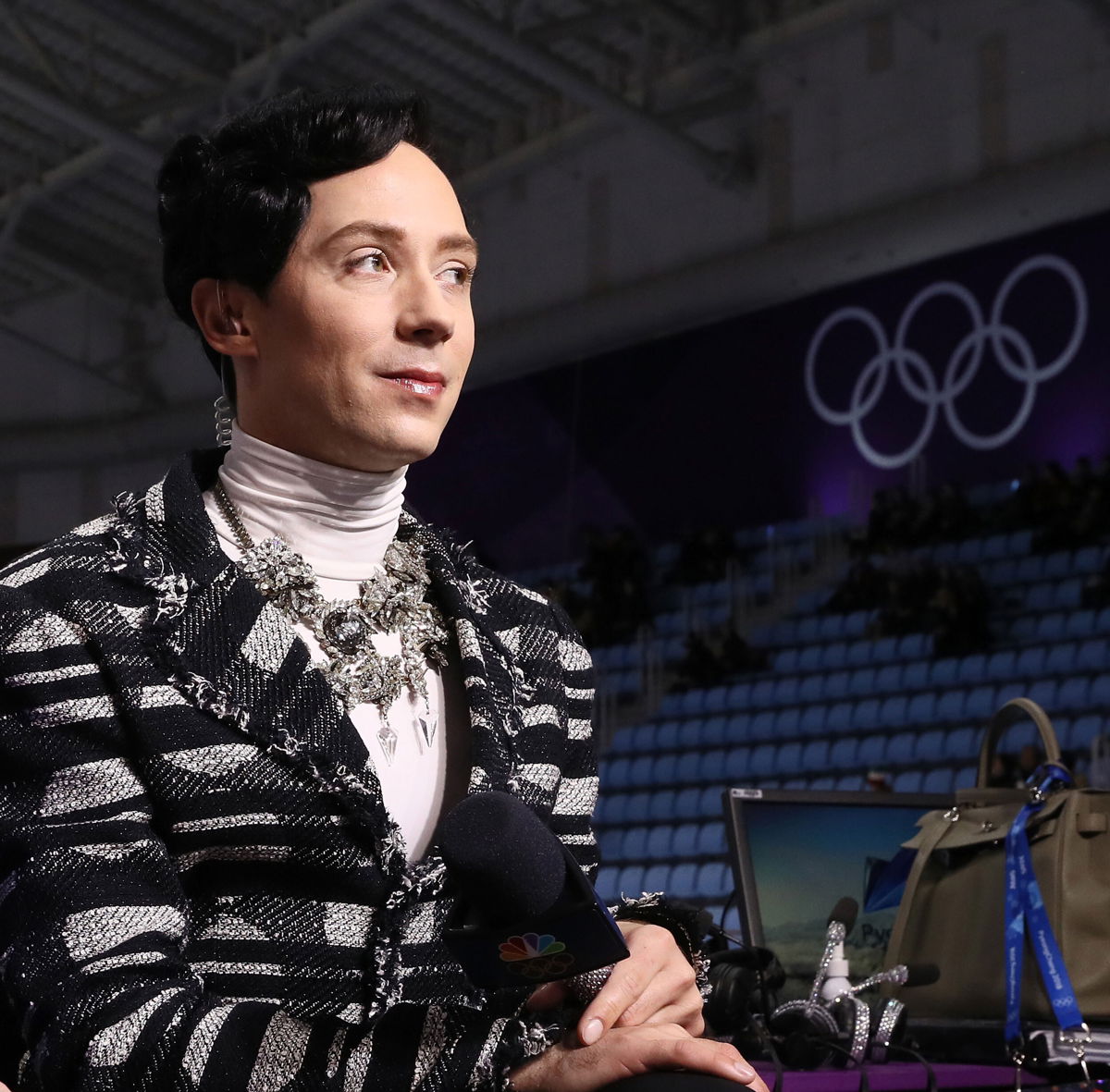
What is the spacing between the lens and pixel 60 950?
3.67ft

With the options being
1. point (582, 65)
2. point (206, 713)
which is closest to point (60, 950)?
point (206, 713)

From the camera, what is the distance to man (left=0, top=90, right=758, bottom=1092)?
1.10 meters

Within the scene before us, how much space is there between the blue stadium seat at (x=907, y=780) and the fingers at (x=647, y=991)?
343 inches

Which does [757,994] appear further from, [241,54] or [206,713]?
[241,54]

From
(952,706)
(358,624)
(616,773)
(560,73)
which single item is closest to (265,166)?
(358,624)

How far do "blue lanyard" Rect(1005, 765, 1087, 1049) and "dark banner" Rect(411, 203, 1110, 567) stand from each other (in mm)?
8734

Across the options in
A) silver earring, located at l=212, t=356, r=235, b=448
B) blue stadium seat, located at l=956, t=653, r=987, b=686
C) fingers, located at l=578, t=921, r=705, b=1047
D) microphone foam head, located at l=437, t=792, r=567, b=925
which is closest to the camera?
microphone foam head, located at l=437, t=792, r=567, b=925

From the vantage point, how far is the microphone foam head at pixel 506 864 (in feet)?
3.17

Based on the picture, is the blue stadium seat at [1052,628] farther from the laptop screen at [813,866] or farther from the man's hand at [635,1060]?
the man's hand at [635,1060]

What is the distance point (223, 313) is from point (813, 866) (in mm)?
1494

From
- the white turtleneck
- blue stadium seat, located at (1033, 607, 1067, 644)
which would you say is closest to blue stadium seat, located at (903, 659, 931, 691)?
blue stadium seat, located at (1033, 607, 1067, 644)

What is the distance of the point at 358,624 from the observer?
1.38 metres

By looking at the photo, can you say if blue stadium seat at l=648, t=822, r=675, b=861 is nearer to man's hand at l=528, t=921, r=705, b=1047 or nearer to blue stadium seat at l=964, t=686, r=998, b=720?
blue stadium seat at l=964, t=686, r=998, b=720

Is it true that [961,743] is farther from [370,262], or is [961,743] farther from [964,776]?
[370,262]
